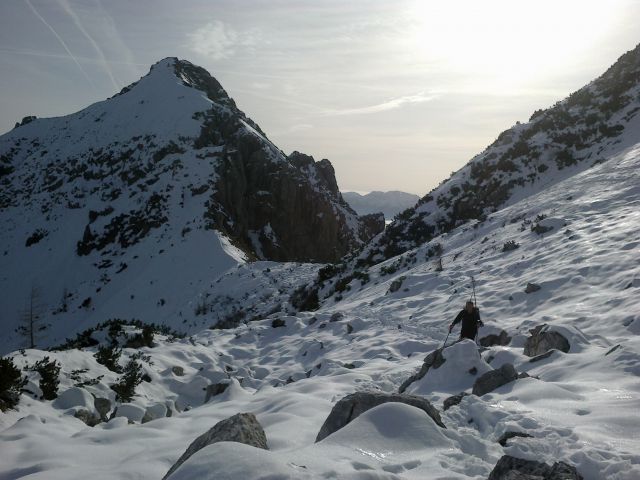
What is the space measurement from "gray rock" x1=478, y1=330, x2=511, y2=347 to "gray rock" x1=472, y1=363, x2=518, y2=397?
10.5 feet

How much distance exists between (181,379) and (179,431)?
4.55 metres

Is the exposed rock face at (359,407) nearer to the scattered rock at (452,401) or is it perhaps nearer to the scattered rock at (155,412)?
the scattered rock at (452,401)

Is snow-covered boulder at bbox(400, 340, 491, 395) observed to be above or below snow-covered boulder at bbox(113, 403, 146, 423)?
below

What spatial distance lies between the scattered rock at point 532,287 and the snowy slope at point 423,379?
0.48ft

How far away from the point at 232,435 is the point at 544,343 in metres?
6.00

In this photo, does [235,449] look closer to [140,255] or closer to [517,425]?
[517,425]

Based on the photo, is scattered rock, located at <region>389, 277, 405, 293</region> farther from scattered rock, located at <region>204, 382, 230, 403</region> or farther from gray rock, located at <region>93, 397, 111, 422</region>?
gray rock, located at <region>93, 397, 111, 422</region>

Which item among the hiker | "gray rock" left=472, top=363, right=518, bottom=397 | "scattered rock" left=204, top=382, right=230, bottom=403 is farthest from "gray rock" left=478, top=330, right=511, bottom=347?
"scattered rock" left=204, top=382, right=230, bottom=403

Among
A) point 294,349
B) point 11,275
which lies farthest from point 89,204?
point 294,349

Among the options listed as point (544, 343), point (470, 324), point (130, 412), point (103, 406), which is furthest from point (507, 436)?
point (103, 406)

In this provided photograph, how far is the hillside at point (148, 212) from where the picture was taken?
35062 millimetres

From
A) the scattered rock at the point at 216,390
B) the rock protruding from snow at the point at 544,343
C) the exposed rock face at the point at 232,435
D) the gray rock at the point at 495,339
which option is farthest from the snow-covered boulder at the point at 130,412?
the gray rock at the point at 495,339

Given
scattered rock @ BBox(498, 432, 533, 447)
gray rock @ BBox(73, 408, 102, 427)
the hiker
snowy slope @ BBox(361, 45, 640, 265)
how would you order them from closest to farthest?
scattered rock @ BBox(498, 432, 533, 447)
gray rock @ BBox(73, 408, 102, 427)
the hiker
snowy slope @ BBox(361, 45, 640, 265)

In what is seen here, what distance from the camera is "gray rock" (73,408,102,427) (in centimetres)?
731
